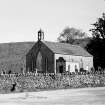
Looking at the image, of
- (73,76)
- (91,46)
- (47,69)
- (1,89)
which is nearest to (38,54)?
(47,69)

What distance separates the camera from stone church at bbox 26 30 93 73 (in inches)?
2645

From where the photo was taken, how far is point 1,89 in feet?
117

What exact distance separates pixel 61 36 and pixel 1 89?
94590 millimetres

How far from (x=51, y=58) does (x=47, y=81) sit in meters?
27.8

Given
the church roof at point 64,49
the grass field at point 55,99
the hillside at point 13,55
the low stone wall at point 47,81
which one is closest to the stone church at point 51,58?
the church roof at point 64,49

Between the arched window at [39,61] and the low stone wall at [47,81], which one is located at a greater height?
the arched window at [39,61]

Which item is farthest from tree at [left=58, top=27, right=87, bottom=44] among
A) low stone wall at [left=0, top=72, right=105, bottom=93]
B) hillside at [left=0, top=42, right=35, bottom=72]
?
low stone wall at [left=0, top=72, right=105, bottom=93]

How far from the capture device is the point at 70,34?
130 meters

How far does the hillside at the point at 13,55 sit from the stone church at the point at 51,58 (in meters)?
22.2

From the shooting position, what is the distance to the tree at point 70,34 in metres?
128

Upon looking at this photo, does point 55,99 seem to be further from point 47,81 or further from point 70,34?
point 70,34

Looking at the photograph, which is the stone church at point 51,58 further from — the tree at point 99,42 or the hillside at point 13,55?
the hillside at point 13,55

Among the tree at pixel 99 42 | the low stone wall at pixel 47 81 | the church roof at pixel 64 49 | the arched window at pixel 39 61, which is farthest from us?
the tree at pixel 99 42

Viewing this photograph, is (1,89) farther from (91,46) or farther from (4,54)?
(4,54)
